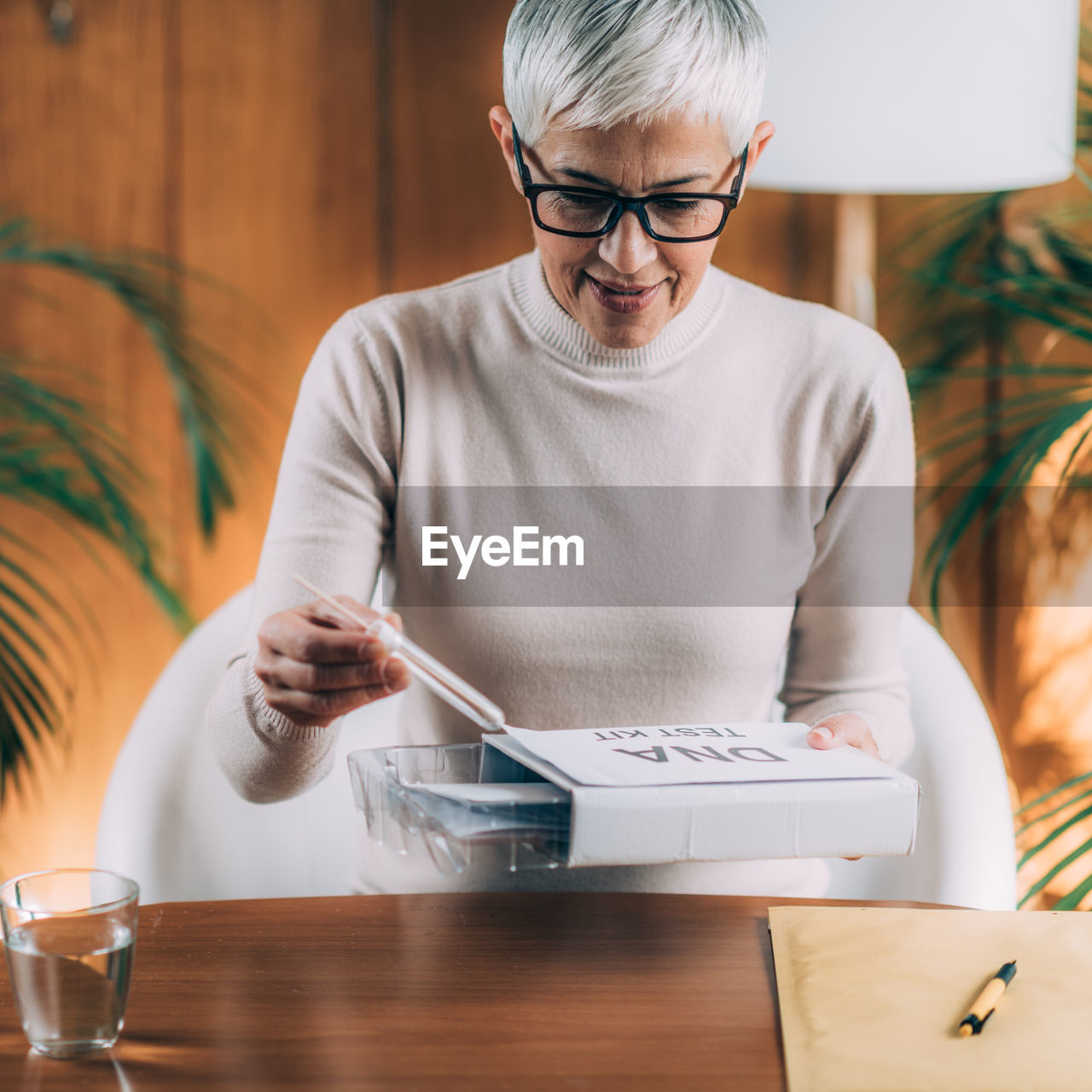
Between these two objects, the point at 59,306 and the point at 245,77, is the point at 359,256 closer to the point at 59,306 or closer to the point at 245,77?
the point at 245,77

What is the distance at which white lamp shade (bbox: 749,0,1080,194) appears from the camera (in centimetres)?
122

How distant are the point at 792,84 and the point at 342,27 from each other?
805 millimetres

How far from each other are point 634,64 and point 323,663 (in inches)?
19.8

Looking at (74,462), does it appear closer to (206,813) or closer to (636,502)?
(206,813)

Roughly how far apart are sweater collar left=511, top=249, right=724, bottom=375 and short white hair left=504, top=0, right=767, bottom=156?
20 cm

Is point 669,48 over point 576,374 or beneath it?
over

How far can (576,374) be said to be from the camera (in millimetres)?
1113

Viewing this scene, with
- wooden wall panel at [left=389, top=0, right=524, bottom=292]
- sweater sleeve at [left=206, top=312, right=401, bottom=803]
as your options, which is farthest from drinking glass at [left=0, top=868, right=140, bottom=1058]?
wooden wall panel at [left=389, top=0, right=524, bottom=292]

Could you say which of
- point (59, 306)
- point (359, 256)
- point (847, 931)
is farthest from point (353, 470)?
point (59, 306)

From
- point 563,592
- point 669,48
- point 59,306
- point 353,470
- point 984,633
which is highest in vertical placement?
point 669,48

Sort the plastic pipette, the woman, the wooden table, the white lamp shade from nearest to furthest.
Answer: the wooden table, the plastic pipette, the woman, the white lamp shade

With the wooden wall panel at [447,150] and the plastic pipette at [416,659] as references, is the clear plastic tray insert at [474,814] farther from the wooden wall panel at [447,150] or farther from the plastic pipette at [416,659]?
the wooden wall panel at [447,150]

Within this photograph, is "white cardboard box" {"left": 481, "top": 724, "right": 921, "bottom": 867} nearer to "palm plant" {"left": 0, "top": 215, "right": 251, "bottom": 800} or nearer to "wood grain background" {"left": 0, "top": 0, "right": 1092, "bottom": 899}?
"palm plant" {"left": 0, "top": 215, "right": 251, "bottom": 800}

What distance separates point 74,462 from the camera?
5.64 feet
